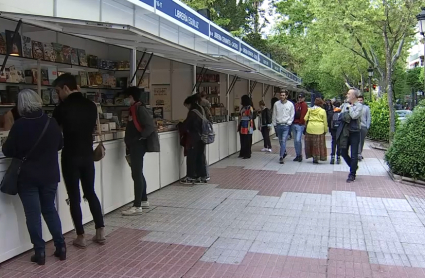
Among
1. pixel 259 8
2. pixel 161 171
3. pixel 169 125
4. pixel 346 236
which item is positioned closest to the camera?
pixel 346 236

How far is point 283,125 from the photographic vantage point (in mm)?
10633

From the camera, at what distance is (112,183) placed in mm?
5887

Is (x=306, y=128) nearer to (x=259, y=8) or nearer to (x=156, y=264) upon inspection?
(x=156, y=264)

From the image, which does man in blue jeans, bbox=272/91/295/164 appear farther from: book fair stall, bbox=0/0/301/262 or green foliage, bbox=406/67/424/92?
green foliage, bbox=406/67/424/92

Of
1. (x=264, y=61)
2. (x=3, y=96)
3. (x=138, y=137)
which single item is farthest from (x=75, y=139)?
(x=264, y=61)

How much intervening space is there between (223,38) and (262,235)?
667 centimetres

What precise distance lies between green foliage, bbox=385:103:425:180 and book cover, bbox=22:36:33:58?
22.4 feet

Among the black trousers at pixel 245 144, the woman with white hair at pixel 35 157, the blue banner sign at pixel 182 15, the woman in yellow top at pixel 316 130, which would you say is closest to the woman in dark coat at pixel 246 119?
the black trousers at pixel 245 144

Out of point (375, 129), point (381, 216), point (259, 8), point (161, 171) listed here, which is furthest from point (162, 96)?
point (259, 8)

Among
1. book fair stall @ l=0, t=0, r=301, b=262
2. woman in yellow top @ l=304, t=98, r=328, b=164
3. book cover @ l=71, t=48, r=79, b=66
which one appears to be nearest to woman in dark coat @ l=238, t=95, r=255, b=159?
book fair stall @ l=0, t=0, r=301, b=262

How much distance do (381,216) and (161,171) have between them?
3616 millimetres

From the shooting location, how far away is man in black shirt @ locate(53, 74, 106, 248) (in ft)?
14.2

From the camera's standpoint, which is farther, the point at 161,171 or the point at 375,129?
the point at 375,129

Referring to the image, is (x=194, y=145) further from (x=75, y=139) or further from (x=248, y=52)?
(x=248, y=52)
